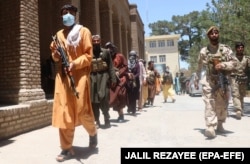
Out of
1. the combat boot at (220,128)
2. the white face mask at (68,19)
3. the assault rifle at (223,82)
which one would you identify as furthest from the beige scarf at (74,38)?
the combat boot at (220,128)

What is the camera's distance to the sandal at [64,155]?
16.3 ft

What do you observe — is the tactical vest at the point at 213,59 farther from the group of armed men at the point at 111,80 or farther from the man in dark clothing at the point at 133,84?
the man in dark clothing at the point at 133,84

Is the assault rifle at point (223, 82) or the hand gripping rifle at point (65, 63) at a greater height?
the hand gripping rifle at point (65, 63)

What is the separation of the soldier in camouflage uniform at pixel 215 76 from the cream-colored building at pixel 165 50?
209ft

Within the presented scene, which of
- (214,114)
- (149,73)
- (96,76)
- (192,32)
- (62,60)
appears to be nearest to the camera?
(62,60)

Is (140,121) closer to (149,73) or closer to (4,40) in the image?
(4,40)

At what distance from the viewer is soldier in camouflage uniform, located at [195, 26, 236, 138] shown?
21.2ft

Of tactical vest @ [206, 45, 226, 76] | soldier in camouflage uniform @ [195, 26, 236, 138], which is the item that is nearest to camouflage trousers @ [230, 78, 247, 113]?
soldier in camouflage uniform @ [195, 26, 236, 138]

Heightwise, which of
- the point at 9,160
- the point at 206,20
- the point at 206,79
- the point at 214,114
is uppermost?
the point at 206,20

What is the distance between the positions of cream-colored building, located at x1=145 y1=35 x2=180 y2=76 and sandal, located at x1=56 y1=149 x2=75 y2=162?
6557cm

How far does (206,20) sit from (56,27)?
14.5 meters

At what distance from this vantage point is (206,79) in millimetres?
6688

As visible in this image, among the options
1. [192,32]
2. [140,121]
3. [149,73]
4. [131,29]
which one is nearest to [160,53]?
[192,32]

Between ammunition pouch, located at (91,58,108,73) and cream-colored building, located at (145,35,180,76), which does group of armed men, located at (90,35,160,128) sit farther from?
cream-colored building, located at (145,35,180,76)
